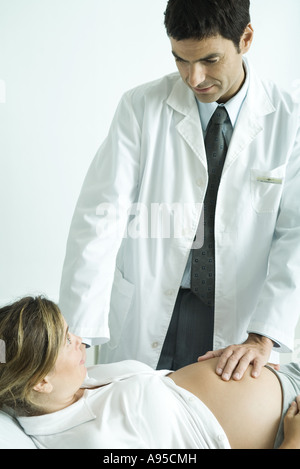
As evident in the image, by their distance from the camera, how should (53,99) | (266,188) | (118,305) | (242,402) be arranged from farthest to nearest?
(53,99)
(118,305)
(266,188)
(242,402)

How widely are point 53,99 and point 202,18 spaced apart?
3.66 ft

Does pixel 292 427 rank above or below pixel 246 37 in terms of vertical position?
below

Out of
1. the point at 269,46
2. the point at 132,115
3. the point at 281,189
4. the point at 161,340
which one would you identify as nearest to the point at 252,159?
the point at 281,189

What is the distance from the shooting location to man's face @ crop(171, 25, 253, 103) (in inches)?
57.2

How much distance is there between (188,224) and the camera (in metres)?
1.69

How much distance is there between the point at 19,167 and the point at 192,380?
1316 mm

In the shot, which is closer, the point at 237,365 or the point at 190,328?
the point at 237,365

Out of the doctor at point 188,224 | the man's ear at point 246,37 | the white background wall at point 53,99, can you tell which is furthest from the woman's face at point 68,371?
the white background wall at point 53,99

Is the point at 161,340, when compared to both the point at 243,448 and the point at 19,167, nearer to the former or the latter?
the point at 243,448

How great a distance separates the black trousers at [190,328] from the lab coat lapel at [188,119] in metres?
0.42

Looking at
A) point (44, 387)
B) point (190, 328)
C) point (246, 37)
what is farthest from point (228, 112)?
point (44, 387)

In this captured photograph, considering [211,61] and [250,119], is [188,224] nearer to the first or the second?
[250,119]

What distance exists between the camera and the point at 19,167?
2.38 m

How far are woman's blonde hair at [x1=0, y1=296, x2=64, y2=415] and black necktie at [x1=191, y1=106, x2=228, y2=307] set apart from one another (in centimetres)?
51
